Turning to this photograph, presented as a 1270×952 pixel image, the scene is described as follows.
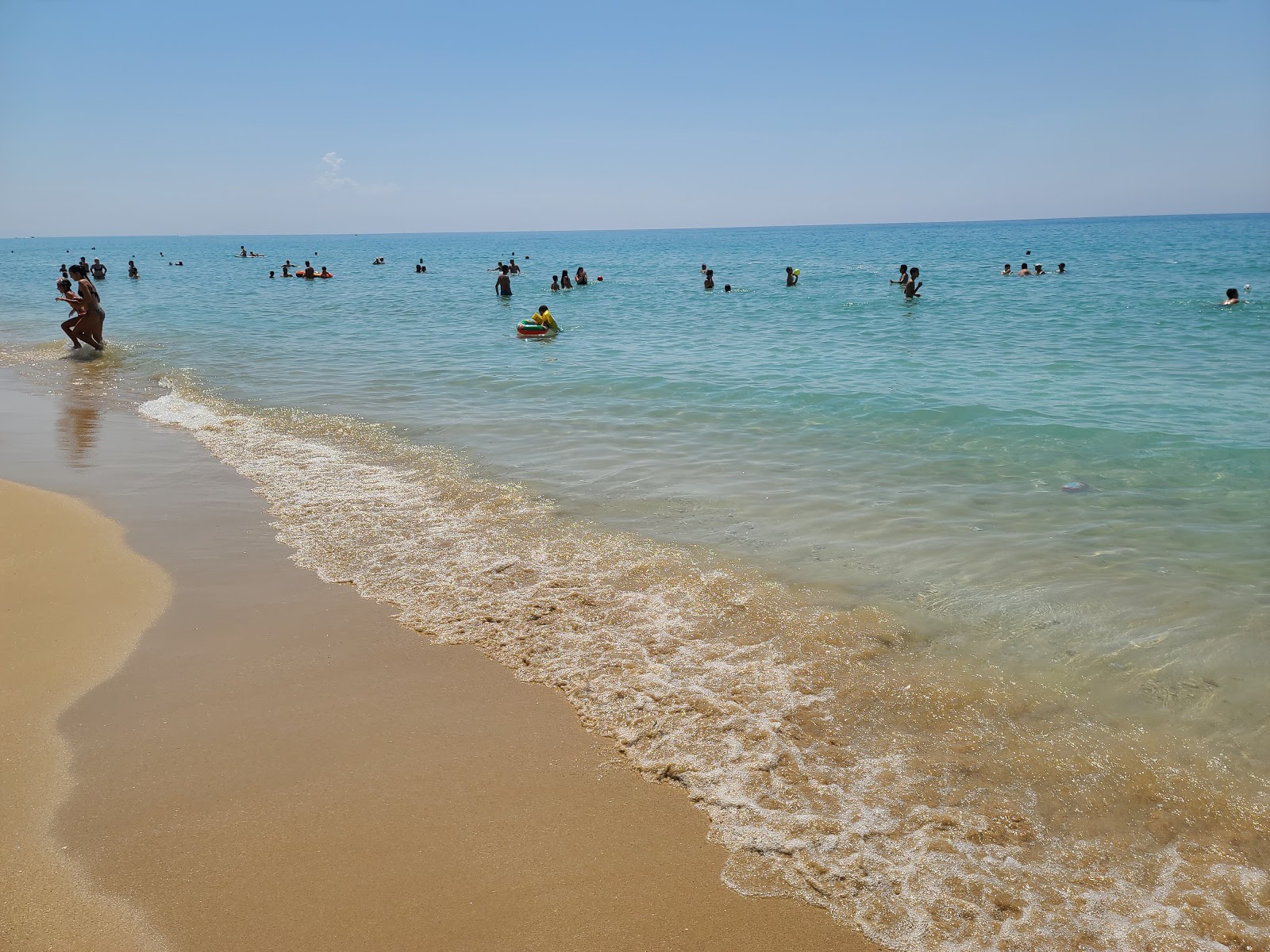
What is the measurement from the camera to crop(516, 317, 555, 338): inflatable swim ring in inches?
820

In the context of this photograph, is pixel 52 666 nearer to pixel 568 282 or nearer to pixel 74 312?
pixel 74 312

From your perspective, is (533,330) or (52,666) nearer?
(52,666)

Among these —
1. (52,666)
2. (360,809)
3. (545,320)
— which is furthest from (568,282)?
(360,809)

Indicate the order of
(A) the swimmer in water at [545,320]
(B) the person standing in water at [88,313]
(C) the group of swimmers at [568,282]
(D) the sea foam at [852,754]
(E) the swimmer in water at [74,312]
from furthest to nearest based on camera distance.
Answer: (C) the group of swimmers at [568,282], (A) the swimmer in water at [545,320], (E) the swimmer in water at [74,312], (B) the person standing in water at [88,313], (D) the sea foam at [852,754]

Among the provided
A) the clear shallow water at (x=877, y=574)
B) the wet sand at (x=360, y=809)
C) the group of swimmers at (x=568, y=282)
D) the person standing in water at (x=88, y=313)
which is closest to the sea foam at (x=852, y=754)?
the clear shallow water at (x=877, y=574)

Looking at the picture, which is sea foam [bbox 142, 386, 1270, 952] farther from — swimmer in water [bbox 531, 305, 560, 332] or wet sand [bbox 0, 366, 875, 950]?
swimmer in water [bbox 531, 305, 560, 332]

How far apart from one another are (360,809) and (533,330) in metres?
18.1

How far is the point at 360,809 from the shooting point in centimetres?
362

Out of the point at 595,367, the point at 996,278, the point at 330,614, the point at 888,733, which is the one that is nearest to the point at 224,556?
the point at 330,614

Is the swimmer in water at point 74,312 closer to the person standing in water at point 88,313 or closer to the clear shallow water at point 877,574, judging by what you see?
the person standing in water at point 88,313

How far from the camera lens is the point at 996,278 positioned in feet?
129

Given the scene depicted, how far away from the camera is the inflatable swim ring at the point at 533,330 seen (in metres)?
20.8

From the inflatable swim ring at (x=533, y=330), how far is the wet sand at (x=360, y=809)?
52.0ft

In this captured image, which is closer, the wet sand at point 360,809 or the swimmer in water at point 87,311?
the wet sand at point 360,809
